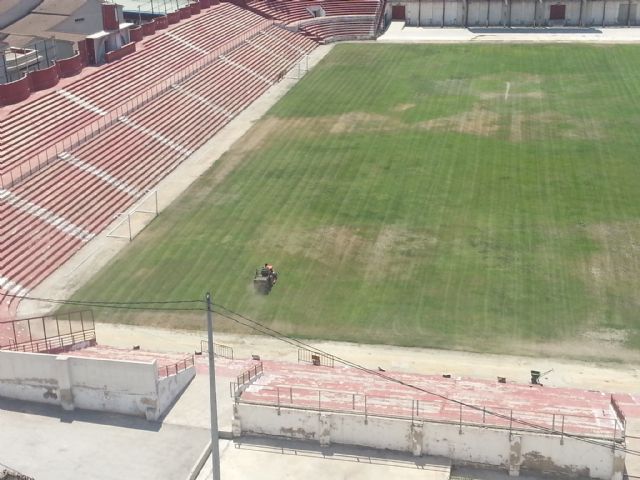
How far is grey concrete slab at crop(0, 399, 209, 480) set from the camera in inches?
1043

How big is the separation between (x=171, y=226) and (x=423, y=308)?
15755mm

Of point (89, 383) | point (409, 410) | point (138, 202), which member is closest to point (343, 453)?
point (409, 410)

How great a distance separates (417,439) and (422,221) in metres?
21.2

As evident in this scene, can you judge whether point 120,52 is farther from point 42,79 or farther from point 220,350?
point 220,350

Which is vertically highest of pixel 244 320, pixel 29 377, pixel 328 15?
pixel 328 15

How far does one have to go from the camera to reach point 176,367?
→ 3006cm

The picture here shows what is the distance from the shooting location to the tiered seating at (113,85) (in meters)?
50.0

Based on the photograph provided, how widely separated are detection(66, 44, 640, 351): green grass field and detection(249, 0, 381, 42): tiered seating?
19.8m

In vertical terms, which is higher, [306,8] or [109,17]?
[109,17]

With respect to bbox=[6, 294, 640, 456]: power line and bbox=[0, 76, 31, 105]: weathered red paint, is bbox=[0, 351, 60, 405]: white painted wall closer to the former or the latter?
bbox=[6, 294, 640, 456]: power line

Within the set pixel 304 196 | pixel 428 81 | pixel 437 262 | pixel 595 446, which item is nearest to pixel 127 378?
pixel 595 446

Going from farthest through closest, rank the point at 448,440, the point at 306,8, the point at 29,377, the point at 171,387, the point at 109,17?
1. the point at 306,8
2. the point at 109,17
3. the point at 29,377
4. the point at 171,387
5. the point at 448,440

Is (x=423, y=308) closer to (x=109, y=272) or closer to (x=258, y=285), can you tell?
(x=258, y=285)

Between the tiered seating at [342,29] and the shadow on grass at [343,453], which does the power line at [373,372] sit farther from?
the tiered seating at [342,29]
